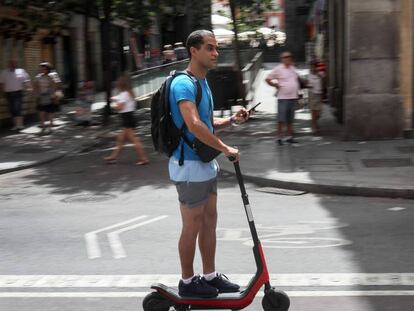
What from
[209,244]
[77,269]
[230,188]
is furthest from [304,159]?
[209,244]

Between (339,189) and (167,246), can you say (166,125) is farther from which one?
(339,189)

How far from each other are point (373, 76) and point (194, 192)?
978cm

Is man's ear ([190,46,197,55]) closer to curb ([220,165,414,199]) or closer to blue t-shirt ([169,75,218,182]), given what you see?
blue t-shirt ([169,75,218,182])

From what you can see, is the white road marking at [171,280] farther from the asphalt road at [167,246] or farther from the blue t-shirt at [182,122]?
the blue t-shirt at [182,122]

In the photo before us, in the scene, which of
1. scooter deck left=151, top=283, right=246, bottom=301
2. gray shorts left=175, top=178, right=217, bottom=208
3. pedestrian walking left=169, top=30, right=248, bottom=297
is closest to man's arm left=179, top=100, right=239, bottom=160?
pedestrian walking left=169, top=30, right=248, bottom=297

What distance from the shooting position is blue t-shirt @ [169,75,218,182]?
4.45 m

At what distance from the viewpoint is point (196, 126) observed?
4375mm

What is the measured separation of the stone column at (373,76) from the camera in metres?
13.4

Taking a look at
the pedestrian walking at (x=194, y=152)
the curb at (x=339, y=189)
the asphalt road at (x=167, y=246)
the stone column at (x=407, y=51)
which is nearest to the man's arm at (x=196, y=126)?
the pedestrian walking at (x=194, y=152)

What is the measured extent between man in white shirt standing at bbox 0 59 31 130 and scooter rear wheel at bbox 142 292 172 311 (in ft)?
47.2

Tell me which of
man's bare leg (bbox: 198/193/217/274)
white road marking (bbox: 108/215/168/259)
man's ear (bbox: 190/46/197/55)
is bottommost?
white road marking (bbox: 108/215/168/259)

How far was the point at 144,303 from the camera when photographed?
469 centimetres

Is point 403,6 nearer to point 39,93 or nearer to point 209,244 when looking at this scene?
point 39,93

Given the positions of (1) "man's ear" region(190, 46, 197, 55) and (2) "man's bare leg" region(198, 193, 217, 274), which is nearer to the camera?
(1) "man's ear" region(190, 46, 197, 55)
